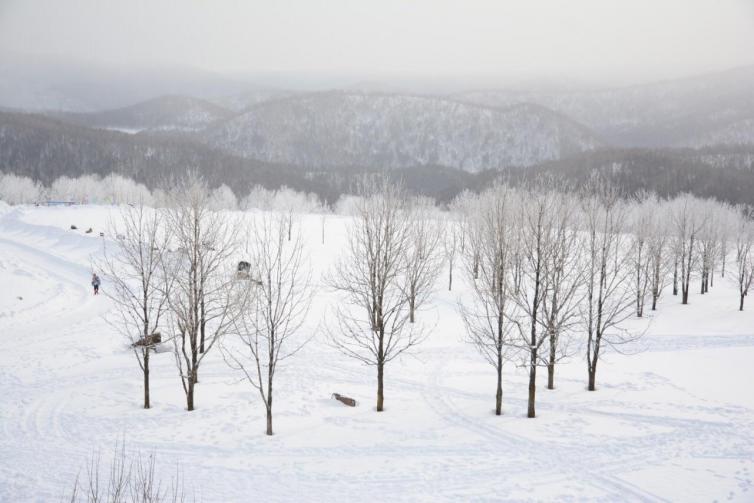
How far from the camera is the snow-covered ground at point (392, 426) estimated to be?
33.5 feet

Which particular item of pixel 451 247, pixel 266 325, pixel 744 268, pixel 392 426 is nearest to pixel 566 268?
pixel 744 268

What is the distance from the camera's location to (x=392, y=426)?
542 inches

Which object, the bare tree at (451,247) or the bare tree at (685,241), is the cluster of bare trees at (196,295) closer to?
the bare tree at (451,247)

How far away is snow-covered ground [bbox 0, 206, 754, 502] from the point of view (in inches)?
402

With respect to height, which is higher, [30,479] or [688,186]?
[688,186]

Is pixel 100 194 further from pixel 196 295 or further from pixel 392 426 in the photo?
pixel 392 426

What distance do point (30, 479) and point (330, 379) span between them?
10463 mm

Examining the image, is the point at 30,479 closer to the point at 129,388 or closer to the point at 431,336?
the point at 129,388

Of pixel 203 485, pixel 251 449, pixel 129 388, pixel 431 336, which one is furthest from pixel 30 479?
pixel 431 336

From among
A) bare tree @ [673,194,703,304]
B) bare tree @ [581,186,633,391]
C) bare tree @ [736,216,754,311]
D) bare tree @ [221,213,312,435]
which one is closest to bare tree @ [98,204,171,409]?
bare tree @ [221,213,312,435]

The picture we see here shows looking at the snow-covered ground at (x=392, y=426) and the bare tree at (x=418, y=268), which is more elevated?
the bare tree at (x=418, y=268)

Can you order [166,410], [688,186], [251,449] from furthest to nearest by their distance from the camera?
1. [688,186]
2. [166,410]
3. [251,449]

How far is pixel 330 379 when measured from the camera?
18641 millimetres

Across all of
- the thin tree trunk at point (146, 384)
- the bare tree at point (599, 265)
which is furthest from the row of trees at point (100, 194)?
the thin tree trunk at point (146, 384)
